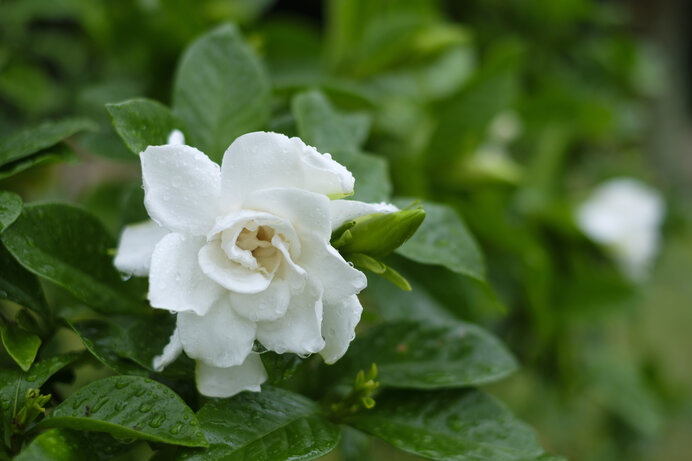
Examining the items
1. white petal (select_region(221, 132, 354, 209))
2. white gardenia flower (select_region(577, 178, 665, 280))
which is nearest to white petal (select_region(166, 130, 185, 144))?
A: white petal (select_region(221, 132, 354, 209))

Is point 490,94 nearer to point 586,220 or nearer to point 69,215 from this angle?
point 586,220

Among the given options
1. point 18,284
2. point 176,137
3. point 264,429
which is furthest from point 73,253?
point 264,429

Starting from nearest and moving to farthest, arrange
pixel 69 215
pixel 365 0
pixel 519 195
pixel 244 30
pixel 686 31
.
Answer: pixel 69 215
pixel 365 0
pixel 244 30
pixel 519 195
pixel 686 31

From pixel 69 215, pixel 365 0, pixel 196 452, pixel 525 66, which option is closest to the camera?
pixel 196 452

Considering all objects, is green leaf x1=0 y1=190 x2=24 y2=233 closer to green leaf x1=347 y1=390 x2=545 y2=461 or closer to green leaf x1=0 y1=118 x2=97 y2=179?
green leaf x1=0 y1=118 x2=97 y2=179

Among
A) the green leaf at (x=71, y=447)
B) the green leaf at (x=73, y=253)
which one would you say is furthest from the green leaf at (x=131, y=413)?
the green leaf at (x=73, y=253)

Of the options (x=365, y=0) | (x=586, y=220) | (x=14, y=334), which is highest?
(x=365, y=0)

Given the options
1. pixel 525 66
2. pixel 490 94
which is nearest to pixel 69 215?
pixel 490 94

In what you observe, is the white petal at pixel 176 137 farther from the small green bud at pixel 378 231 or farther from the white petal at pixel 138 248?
the small green bud at pixel 378 231
